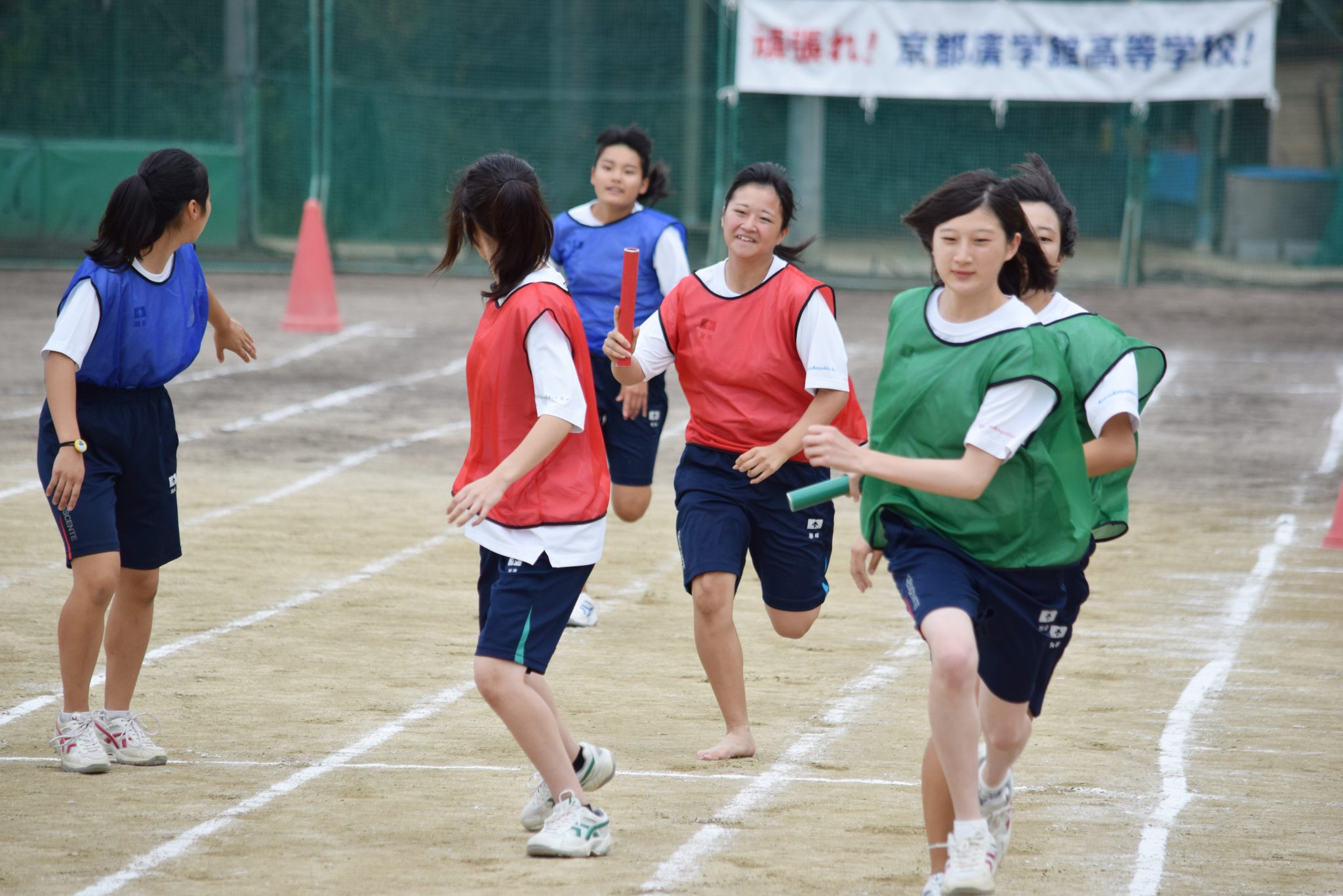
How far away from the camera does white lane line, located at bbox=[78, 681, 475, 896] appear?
14.4 feet

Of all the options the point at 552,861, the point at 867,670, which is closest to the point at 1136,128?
the point at 867,670

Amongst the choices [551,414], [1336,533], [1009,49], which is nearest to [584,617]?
[551,414]

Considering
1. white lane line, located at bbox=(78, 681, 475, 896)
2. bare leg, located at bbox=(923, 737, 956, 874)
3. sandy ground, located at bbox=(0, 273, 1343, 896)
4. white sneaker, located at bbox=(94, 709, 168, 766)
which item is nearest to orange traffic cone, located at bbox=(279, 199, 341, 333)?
sandy ground, located at bbox=(0, 273, 1343, 896)

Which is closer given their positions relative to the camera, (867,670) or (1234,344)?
(867,670)

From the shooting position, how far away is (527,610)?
449 cm

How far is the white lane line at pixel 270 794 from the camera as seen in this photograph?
4.40 meters

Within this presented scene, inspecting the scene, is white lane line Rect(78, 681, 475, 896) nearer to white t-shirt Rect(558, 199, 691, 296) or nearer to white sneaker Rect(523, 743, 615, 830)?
white sneaker Rect(523, 743, 615, 830)

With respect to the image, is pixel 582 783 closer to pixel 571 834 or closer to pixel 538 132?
pixel 571 834

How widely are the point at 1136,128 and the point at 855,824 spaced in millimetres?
17020

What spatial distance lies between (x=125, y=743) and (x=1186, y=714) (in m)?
3.63

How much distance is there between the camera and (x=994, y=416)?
3979mm

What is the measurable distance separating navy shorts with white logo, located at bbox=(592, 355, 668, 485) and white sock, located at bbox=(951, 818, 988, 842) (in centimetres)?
385

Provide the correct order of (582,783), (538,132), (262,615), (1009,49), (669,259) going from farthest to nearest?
1. (538,132)
2. (1009,49)
3. (669,259)
4. (262,615)
5. (582,783)

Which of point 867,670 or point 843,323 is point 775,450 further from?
point 843,323
